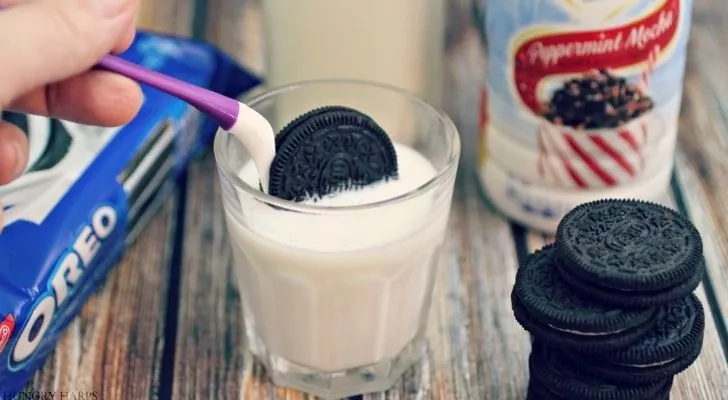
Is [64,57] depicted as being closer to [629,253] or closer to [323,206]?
[323,206]

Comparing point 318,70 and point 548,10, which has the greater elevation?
point 548,10

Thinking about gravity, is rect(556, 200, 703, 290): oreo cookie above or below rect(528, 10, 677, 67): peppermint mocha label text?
below

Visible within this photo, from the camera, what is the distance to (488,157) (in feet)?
2.72

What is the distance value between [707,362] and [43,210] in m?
0.49

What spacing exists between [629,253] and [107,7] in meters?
0.33

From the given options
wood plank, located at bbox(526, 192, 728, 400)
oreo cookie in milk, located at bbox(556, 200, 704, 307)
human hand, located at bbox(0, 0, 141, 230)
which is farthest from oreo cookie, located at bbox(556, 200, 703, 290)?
human hand, located at bbox(0, 0, 141, 230)

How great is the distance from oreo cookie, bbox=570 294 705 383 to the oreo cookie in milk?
3cm

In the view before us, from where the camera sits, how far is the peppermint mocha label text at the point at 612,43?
712 millimetres

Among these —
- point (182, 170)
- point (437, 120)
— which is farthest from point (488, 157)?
point (182, 170)

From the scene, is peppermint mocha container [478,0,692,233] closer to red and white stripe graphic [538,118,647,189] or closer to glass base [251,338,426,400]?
red and white stripe graphic [538,118,647,189]

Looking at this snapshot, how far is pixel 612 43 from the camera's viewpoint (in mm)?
714

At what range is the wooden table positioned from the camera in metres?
0.68

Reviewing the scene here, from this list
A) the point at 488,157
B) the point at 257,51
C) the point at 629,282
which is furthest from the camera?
the point at 257,51

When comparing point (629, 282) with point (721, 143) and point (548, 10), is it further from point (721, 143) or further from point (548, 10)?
point (721, 143)
